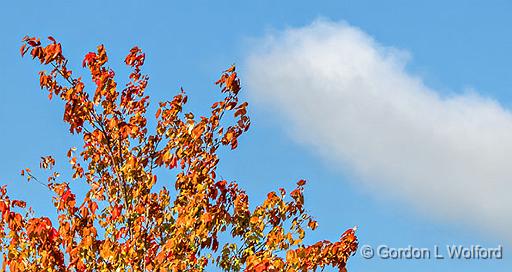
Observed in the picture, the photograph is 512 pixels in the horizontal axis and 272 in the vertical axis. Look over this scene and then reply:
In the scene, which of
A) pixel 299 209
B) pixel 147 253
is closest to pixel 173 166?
pixel 147 253

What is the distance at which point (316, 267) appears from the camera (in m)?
14.3

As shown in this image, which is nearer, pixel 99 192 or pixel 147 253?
pixel 147 253

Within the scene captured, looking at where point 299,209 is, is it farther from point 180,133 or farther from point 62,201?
point 62,201

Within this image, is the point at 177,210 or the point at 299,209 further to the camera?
the point at 299,209

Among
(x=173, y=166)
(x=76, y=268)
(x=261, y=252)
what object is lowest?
(x=76, y=268)

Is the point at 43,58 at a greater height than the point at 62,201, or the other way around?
the point at 43,58

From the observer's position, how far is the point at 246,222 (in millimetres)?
14680

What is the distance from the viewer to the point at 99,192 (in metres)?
14.9

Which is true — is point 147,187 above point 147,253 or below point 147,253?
above

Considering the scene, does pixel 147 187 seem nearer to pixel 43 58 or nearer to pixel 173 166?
pixel 173 166

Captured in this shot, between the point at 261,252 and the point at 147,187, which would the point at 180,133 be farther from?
the point at 261,252

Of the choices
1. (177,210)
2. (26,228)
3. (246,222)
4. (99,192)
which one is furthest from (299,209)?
(26,228)

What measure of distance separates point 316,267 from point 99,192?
3.89m

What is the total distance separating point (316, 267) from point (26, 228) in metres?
4.68
